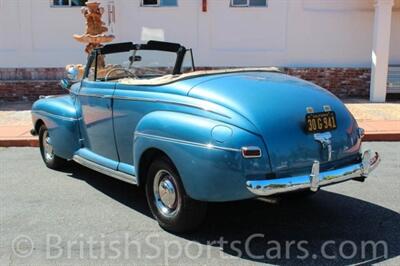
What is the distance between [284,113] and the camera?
13.3 ft

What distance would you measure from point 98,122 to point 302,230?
235 cm

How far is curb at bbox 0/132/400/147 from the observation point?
8586 millimetres

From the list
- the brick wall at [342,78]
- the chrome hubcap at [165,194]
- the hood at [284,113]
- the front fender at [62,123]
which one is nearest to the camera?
the hood at [284,113]

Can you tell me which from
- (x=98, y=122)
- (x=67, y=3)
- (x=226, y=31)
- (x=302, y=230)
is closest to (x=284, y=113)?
(x=302, y=230)

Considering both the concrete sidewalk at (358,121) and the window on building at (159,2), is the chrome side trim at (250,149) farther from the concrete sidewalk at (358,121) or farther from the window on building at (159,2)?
the window on building at (159,2)

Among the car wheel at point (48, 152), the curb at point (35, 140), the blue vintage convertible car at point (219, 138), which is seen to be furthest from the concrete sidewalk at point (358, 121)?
the blue vintage convertible car at point (219, 138)

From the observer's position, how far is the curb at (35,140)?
8.59 m

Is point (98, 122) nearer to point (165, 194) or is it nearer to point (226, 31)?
point (165, 194)

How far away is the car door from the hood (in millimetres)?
1213

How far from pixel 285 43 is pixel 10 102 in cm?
711

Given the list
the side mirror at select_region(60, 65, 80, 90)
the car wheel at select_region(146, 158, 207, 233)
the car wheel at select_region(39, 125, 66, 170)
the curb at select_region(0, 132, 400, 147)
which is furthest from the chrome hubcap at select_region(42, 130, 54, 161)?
the car wheel at select_region(146, 158, 207, 233)

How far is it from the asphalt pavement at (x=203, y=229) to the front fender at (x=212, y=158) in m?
0.53

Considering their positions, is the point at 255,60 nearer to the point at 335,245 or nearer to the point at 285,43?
the point at 285,43

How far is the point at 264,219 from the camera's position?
4746 millimetres
